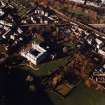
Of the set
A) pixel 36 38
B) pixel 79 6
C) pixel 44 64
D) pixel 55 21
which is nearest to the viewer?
pixel 44 64

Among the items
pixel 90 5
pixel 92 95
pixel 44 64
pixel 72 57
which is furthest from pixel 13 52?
→ pixel 90 5

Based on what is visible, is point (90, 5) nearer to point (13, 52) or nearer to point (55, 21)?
point (55, 21)

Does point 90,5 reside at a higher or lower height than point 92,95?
higher

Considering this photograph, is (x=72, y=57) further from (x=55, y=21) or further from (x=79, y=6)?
(x=79, y=6)

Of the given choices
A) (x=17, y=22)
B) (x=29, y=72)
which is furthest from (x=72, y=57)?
(x=17, y=22)

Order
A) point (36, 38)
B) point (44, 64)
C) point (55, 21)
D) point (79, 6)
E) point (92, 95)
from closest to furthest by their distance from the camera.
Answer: point (92, 95), point (44, 64), point (36, 38), point (55, 21), point (79, 6)

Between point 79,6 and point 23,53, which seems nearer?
point 23,53
